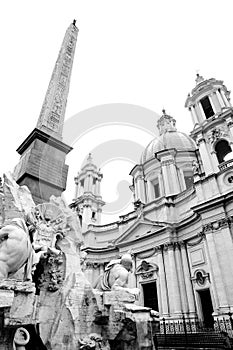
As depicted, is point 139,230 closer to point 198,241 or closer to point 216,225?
point 198,241

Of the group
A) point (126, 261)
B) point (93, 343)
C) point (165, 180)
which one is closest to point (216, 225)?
point (165, 180)

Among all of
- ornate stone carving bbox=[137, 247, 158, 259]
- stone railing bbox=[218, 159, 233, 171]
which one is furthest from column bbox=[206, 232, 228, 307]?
ornate stone carving bbox=[137, 247, 158, 259]

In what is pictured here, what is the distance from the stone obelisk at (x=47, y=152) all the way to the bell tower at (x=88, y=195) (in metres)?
20.5

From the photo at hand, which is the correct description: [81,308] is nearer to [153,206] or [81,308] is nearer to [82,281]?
[82,281]

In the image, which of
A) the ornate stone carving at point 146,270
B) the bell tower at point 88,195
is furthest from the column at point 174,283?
the bell tower at point 88,195

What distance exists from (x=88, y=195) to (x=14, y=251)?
28.8 m

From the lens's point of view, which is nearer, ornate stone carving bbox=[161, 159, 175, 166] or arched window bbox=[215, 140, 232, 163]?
arched window bbox=[215, 140, 232, 163]

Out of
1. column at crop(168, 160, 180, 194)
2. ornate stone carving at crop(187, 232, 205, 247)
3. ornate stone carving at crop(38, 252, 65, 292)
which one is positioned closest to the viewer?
ornate stone carving at crop(38, 252, 65, 292)

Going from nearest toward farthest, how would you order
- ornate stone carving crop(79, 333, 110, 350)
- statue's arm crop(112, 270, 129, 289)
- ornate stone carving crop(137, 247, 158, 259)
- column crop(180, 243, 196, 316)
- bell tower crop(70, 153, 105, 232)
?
ornate stone carving crop(79, 333, 110, 350)
statue's arm crop(112, 270, 129, 289)
column crop(180, 243, 196, 316)
ornate stone carving crop(137, 247, 158, 259)
bell tower crop(70, 153, 105, 232)

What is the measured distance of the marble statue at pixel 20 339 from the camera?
3.59 metres

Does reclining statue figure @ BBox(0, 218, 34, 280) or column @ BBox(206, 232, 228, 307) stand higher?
column @ BBox(206, 232, 228, 307)

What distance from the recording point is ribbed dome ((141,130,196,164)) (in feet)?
96.4

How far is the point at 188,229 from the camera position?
19375mm

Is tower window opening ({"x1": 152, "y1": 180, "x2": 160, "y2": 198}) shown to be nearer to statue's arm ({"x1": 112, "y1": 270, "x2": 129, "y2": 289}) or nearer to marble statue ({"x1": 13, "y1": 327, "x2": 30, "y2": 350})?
statue's arm ({"x1": 112, "y1": 270, "x2": 129, "y2": 289})
